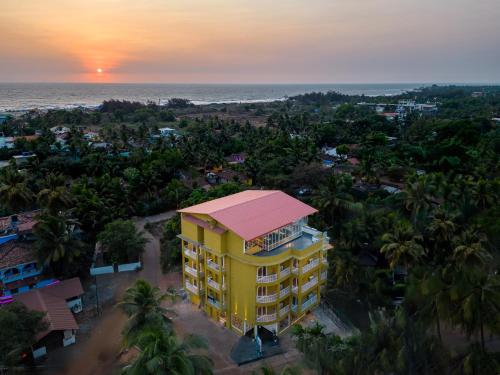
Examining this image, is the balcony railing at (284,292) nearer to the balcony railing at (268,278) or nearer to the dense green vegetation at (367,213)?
the balcony railing at (268,278)

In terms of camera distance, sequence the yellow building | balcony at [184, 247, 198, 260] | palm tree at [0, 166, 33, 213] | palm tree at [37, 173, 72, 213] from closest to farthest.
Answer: the yellow building, balcony at [184, 247, 198, 260], palm tree at [37, 173, 72, 213], palm tree at [0, 166, 33, 213]

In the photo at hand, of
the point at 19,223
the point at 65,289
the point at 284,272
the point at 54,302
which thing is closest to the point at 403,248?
the point at 284,272

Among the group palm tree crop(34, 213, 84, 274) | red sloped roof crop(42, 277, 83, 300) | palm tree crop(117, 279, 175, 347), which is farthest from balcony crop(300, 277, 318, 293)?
palm tree crop(34, 213, 84, 274)

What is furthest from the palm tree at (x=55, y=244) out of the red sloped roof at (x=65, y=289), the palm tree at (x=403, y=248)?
the palm tree at (x=403, y=248)

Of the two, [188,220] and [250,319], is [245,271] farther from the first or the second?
[188,220]

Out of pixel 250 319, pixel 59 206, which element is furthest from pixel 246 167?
pixel 250 319

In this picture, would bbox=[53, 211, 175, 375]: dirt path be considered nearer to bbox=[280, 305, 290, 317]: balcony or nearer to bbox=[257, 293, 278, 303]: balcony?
bbox=[257, 293, 278, 303]: balcony
